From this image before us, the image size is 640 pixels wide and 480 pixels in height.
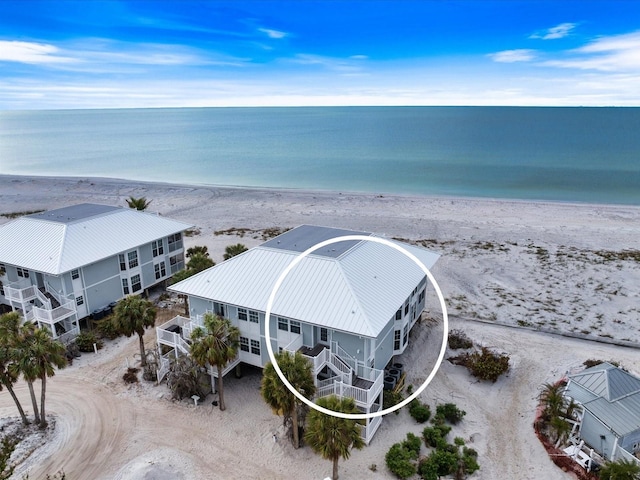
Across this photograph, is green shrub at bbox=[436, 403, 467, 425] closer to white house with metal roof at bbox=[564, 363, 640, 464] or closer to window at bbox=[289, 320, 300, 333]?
white house with metal roof at bbox=[564, 363, 640, 464]

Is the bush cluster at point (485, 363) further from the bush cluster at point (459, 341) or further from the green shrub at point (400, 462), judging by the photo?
the green shrub at point (400, 462)

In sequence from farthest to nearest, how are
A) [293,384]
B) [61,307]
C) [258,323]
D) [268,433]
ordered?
[61,307] → [258,323] → [268,433] → [293,384]

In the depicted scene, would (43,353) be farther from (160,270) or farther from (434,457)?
(434,457)

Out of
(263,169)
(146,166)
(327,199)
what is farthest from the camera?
(146,166)

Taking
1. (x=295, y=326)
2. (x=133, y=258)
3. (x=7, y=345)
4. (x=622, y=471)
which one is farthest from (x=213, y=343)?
(x=622, y=471)

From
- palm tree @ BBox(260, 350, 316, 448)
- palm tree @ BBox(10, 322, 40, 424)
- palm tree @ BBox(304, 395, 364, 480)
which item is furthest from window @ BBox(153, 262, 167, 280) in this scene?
palm tree @ BBox(304, 395, 364, 480)

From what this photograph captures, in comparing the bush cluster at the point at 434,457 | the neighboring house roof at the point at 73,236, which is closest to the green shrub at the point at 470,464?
the bush cluster at the point at 434,457

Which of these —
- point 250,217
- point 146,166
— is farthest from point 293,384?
point 146,166

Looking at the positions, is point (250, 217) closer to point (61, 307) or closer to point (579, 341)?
point (61, 307)
